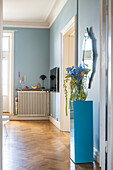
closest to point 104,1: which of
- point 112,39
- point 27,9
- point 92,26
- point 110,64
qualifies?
point 112,39

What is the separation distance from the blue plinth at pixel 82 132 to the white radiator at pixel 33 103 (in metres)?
4.96

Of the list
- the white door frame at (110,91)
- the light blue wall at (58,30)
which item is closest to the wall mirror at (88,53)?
the light blue wall at (58,30)

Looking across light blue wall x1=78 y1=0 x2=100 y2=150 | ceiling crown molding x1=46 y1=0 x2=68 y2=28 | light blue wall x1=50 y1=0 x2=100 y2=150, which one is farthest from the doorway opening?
light blue wall x1=78 y1=0 x2=100 y2=150

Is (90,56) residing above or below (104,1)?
below

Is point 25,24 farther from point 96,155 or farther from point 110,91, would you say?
point 110,91

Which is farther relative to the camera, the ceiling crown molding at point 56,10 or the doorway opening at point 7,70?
the doorway opening at point 7,70

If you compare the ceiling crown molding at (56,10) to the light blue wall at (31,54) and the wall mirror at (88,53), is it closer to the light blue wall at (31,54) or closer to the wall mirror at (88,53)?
the light blue wall at (31,54)

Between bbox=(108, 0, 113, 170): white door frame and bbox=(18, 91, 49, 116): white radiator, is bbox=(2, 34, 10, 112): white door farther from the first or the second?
bbox=(108, 0, 113, 170): white door frame

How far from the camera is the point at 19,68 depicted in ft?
28.8

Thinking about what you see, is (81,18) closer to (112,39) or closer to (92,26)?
(92,26)

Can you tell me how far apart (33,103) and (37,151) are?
435 centimetres

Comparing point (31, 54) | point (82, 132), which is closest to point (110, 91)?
point (82, 132)

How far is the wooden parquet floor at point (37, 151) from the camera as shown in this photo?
138 inches

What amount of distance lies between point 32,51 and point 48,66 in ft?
2.42
